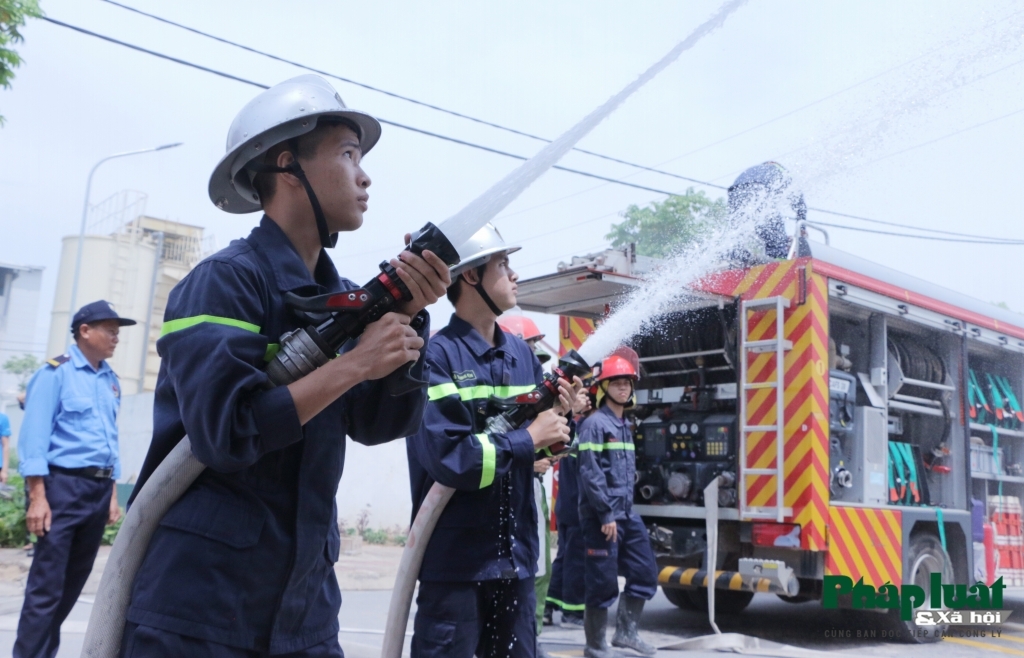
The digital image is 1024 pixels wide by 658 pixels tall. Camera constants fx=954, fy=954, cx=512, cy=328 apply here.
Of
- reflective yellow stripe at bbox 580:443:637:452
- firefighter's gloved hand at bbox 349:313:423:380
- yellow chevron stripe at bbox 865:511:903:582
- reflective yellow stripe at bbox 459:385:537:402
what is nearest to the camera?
firefighter's gloved hand at bbox 349:313:423:380

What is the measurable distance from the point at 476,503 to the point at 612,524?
3.40 m

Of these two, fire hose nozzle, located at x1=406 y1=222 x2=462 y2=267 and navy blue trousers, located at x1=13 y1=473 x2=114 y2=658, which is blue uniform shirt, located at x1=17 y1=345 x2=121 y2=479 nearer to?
navy blue trousers, located at x1=13 y1=473 x2=114 y2=658

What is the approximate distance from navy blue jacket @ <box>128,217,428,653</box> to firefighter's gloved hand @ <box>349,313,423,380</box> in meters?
0.18

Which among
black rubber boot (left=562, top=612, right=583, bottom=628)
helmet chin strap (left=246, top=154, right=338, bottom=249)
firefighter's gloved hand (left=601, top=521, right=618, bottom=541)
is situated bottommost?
black rubber boot (left=562, top=612, right=583, bottom=628)

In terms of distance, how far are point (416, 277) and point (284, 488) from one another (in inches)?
20.4

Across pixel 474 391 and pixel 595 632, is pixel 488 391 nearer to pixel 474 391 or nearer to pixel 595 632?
pixel 474 391

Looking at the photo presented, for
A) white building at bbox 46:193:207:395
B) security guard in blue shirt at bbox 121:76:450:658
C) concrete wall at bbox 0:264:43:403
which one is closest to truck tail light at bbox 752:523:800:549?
security guard in blue shirt at bbox 121:76:450:658

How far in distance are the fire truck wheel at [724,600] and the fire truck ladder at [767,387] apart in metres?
2.01

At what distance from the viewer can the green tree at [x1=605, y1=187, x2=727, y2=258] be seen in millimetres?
→ 7711

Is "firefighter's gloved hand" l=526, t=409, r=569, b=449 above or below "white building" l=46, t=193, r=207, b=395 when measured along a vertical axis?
below

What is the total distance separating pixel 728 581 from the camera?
280 inches

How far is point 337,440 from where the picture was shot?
211 centimetres

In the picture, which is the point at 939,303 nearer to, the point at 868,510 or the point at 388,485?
the point at 868,510

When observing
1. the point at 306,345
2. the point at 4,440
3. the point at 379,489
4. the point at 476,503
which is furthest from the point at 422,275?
the point at 379,489
